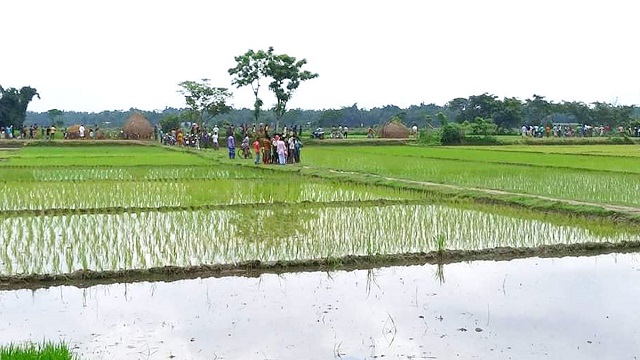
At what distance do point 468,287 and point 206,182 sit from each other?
9348mm

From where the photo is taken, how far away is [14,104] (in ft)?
129

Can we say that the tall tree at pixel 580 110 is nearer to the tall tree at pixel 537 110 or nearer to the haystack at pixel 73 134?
the tall tree at pixel 537 110

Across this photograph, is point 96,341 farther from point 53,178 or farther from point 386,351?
point 53,178

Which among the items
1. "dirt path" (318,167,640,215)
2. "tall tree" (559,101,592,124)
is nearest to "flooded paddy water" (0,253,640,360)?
"dirt path" (318,167,640,215)

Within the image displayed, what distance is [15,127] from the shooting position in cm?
3966

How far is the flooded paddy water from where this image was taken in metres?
4.53

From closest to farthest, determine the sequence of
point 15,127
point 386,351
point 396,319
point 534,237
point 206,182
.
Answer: point 386,351 → point 396,319 → point 534,237 → point 206,182 → point 15,127

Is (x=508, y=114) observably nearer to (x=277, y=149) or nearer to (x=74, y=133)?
(x=74, y=133)

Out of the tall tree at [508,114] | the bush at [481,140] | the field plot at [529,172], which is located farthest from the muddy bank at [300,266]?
the tall tree at [508,114]

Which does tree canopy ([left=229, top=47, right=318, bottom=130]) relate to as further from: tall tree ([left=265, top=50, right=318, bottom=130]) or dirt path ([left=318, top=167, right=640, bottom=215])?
dirt path ([left=318, top=167, right=640, bottom=215])

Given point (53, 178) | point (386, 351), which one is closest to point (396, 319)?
point (386, 351)

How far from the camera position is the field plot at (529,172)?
12.8 m

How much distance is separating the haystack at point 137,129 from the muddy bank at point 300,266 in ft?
108

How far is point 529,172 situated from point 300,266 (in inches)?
441
